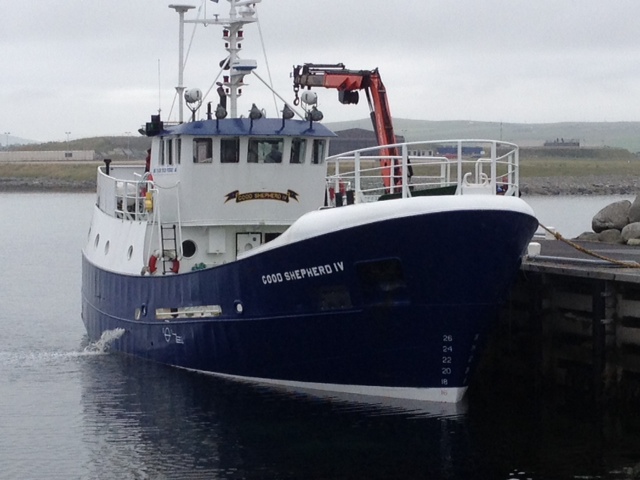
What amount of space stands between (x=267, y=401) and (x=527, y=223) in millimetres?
5363

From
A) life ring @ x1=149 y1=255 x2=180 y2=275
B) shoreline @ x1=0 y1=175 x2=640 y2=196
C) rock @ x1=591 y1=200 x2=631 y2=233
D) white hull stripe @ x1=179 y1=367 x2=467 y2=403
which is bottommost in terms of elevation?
white hull stripe @ x1=179 y1=367 x2=467 y2=403

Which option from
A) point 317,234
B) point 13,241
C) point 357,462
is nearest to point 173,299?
point 317,234

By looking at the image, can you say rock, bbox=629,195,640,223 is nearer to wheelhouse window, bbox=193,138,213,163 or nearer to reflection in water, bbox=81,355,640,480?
reflection in water, bbox=81,355,640,480

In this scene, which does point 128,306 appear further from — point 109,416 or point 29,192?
point 29,192

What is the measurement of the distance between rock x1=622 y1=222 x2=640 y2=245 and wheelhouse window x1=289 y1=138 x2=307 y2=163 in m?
10.3

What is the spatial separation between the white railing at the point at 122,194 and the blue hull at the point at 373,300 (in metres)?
3.54

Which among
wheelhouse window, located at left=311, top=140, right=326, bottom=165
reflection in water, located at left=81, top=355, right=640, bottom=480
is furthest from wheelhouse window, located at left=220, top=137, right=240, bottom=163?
reflection in water, located at left=81, top=355, right=640, bottom=480

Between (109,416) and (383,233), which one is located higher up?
(383,233)

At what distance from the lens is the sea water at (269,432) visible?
Result: 17.8m

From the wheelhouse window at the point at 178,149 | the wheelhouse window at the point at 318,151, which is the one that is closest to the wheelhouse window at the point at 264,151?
the wheelhouse window at the point at 318,151

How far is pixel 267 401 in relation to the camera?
21.3 metres

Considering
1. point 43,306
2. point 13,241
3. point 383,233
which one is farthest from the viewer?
point 13,241

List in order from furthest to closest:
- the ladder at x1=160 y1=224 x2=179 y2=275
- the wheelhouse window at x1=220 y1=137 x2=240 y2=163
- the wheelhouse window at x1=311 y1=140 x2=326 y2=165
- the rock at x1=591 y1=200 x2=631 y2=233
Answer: the rock at x1=591 y1=200 x2=631 y2=233
the wheelhouse window at x1=311 y1=140 x2=326 y2=165
the ladder at x1=160 y1=224 x2=179 y2=275
the wheelhouse window at x1=220 y1=137 x2=240 y2=163

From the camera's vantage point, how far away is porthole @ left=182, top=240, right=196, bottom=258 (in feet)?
80.0
